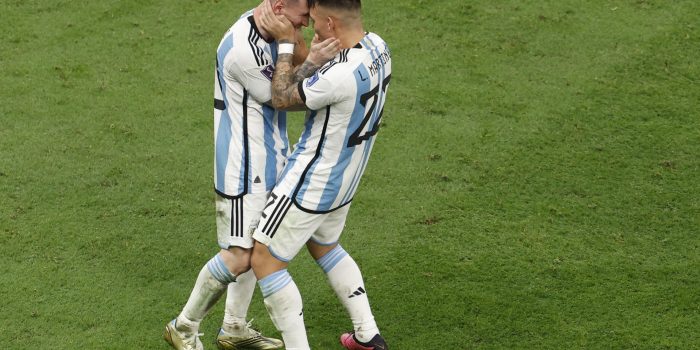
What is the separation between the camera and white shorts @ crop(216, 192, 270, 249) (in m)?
5.09

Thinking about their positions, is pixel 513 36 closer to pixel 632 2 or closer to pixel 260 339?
pixel 632 2

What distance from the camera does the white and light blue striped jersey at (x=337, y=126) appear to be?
15.6 ft

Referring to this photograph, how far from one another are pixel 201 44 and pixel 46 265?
3117 millimetres

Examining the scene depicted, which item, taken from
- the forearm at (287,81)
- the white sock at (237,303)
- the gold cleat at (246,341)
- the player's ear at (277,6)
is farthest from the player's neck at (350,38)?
the gold cleat at (246,341)

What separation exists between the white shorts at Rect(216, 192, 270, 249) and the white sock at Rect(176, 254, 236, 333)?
14 centimetres

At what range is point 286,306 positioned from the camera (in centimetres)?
509

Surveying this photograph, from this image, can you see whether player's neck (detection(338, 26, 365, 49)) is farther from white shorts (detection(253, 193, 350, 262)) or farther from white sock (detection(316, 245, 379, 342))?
white sock (detection(316, 245, 379, 342))

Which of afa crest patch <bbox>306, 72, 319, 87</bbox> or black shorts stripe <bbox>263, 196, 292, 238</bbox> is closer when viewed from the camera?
afa crest patch <bbox>306, 72, 319, 87</bbox>

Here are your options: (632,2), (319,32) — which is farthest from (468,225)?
(632,2)

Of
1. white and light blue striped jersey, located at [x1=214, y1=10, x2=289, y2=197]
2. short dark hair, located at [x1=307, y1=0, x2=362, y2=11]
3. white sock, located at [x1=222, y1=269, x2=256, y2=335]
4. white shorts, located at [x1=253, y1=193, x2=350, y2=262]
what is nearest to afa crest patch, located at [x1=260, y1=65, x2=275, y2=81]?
white and light blue striped jersey, located at [x1=214, y1=10, x2=289, y2=197]

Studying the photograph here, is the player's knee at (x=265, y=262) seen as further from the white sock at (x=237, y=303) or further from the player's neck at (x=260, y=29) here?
the player's neck at (x=260, y=29)

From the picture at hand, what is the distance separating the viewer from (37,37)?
882cm

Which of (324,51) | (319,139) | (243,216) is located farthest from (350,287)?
(324,51)

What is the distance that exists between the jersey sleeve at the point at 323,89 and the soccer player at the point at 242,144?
0.41 ft
